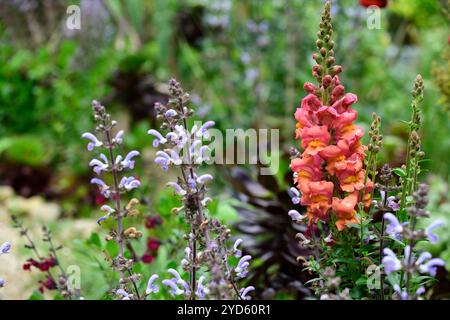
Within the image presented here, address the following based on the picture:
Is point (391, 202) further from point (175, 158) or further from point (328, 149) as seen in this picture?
point (175, 158)

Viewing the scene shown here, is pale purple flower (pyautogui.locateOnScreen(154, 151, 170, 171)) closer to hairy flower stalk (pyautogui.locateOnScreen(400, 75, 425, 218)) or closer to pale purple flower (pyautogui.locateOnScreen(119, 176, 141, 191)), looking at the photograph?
pale purple flower (pyautogui.locateOnScreen(119, 176, 141, 191))

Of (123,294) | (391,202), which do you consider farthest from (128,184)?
(391,202)

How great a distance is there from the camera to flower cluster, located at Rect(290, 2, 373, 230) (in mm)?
1342

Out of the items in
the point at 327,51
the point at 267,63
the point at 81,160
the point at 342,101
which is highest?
the point at 267,63

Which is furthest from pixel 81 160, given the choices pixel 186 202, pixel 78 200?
pixel 186 202

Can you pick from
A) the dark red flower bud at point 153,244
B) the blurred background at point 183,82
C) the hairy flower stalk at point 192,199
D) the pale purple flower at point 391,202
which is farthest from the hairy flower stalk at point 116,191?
the blurred background at point 183,82

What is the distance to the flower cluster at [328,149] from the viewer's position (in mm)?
1342

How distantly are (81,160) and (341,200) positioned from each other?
354cm

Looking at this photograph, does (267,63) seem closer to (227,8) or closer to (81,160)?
(227,8)

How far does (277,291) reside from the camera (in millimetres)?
2107

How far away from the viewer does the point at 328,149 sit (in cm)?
133

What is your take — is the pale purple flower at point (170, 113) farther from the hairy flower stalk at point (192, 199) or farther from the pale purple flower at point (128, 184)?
the pale purple flower at point (128, 184)

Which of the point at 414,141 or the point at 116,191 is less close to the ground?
the point at 414,141

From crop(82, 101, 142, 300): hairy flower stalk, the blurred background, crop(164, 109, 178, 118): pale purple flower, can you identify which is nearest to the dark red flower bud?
crop(82, 101, 142, 300): hairy flower stalk
